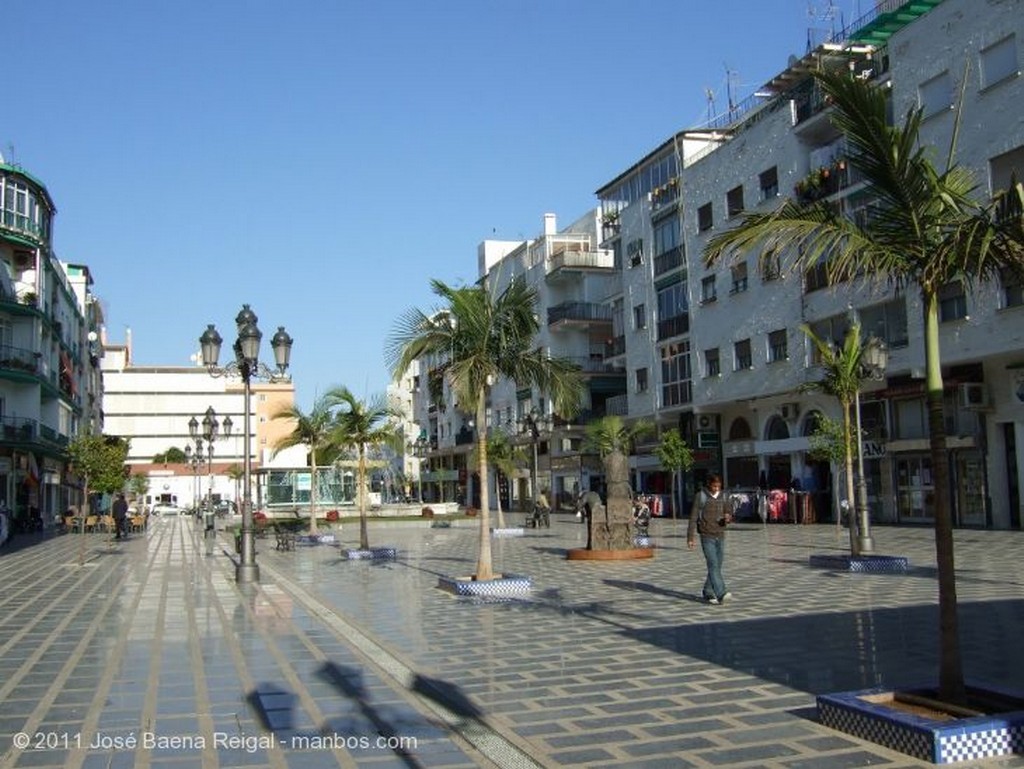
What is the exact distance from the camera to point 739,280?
1567 inches

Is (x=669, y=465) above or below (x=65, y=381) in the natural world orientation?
below

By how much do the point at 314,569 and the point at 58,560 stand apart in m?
9.01

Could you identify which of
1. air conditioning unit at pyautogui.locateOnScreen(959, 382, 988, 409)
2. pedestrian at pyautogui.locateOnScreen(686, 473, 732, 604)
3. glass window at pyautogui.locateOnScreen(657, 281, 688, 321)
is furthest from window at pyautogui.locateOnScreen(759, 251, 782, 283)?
glass window at pyautogui.locateOnScreen(657, 281, 688, 321)

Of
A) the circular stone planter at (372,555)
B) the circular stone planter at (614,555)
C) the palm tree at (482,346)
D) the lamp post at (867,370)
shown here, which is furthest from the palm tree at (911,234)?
the circular stone planter at (372,555)

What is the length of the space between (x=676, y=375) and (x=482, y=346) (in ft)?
101

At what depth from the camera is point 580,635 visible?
34.6ft

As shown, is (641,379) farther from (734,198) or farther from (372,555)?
(372,555)

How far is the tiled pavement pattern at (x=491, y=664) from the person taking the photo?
20.6ft


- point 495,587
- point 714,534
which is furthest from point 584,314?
point 714,534

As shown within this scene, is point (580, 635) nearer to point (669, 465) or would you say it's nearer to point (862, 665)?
point (862, 665)

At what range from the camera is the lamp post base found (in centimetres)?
1809

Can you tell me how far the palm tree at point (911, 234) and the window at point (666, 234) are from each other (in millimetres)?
38677

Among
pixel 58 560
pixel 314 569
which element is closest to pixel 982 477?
pixel 314 569

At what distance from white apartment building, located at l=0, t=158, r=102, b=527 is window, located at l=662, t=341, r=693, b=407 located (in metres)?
27.6
